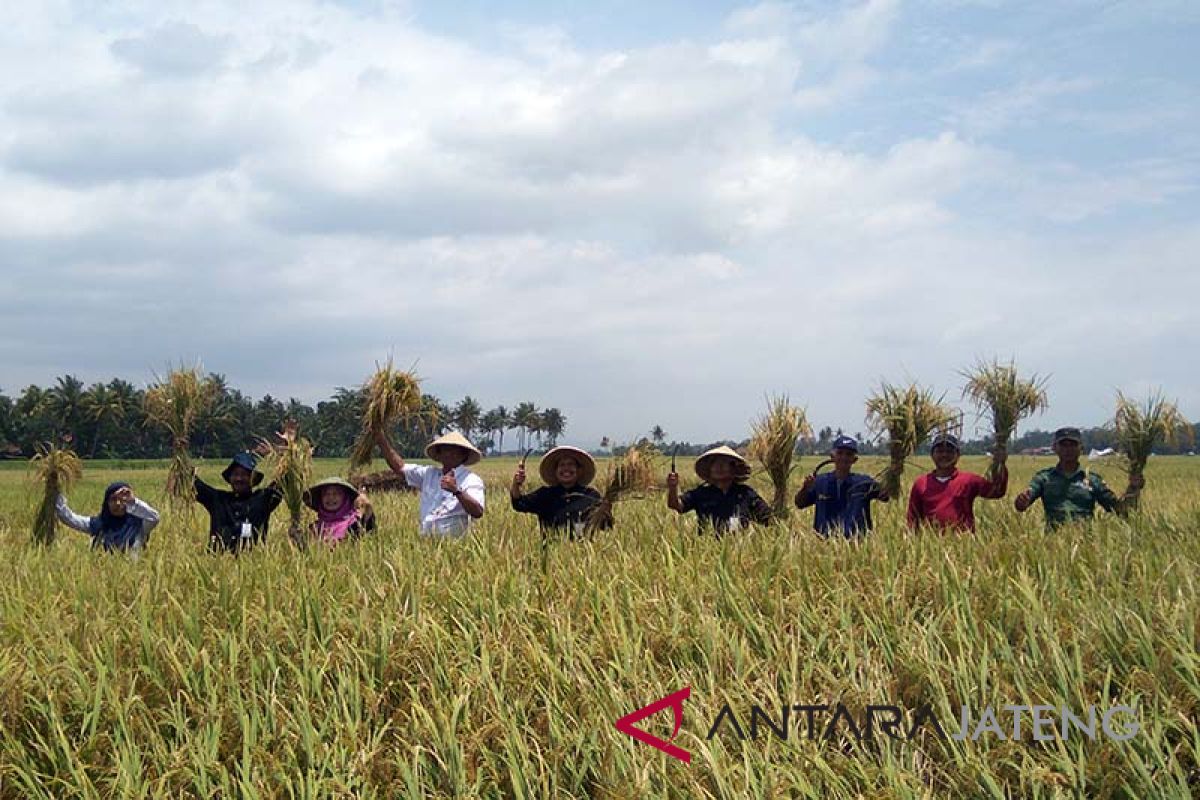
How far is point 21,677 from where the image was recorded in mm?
3062

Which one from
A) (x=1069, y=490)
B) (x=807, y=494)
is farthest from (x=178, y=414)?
(x=1069, y=490)

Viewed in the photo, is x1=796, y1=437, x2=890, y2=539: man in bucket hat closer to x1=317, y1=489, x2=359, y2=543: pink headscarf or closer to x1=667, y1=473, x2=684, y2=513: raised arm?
x1=667, y1=473, x2=684, y2=513: raised arm

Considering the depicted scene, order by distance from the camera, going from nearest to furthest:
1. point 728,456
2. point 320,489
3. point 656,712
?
point 656,712 < point 728,456 < point 320,489

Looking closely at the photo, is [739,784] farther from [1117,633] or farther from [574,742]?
[1117,633]

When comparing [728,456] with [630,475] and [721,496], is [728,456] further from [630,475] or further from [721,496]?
[630,475]

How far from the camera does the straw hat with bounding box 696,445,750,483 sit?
5.50 meters

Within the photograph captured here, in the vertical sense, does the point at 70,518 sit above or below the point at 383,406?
below

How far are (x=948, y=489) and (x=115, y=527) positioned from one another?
19.6ft

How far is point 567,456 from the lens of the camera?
5758 mm

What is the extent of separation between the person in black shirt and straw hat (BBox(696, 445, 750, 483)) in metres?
3.00

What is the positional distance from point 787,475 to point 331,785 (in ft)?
12.5

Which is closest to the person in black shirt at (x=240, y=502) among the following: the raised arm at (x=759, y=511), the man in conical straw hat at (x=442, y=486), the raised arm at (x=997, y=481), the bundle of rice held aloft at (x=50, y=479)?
the man in conical straw hat at (x=442, y=486)

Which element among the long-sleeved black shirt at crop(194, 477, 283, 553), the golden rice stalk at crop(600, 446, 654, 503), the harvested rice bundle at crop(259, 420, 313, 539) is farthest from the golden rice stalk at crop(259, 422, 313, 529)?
the golden rice stalk at crop(600, 446, 654, 503)

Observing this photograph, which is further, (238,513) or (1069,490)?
(238,513)
